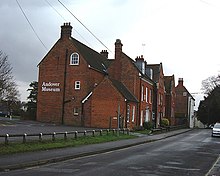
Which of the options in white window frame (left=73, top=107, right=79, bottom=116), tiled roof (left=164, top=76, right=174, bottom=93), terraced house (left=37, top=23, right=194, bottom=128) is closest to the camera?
terraced house (left=37, top=23, right=194, bottom=128)

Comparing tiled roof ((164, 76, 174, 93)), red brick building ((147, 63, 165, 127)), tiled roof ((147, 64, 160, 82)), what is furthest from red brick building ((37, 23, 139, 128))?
tiled roof ((164, 76, 174, 93))

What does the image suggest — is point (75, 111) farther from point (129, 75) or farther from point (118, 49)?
point (118, 49)

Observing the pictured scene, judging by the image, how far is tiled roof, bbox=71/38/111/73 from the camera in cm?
4609

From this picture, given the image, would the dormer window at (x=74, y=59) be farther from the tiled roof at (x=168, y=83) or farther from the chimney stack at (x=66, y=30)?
the tiled roof at (x=168, y=83)

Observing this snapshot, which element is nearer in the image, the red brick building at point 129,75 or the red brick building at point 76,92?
the red brick building at point 76,92

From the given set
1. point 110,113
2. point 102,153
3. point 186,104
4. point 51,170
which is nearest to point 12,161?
point 51,170

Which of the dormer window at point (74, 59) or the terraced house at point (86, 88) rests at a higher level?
the dormer window at point (74, 59)

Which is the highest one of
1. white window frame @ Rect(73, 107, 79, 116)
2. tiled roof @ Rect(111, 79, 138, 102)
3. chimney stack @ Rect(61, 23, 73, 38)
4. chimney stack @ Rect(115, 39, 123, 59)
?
chimney stack @ Rect(61, 23, 73, 38)

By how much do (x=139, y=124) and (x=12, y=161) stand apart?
119 feet

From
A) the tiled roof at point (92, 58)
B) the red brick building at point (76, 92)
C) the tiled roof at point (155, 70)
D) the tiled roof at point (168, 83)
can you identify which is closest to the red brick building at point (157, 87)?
the tiled roof at point (155, 70)

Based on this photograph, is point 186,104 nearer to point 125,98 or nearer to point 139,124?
point 139,124

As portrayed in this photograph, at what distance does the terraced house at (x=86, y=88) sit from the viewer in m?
42.5

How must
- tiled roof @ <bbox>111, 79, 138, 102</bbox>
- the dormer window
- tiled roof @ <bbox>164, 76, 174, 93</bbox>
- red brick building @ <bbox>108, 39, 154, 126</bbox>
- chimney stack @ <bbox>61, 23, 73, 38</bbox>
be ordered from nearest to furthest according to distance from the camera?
tiled roof @ <bbox>111, 79, 138, 102</bbox>
the dormer window
chimney stack @ <bbox>61, 23, 73, 38</bbox>
red brick building @ <bbox>108, 39, 154, 126</bbox>
tiled roof @ <bbox>164, 76, 174, 93</bbox>

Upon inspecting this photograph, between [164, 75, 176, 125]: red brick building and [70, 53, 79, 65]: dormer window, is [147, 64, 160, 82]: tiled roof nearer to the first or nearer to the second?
[164, 75, 176, 125]: red brick building
